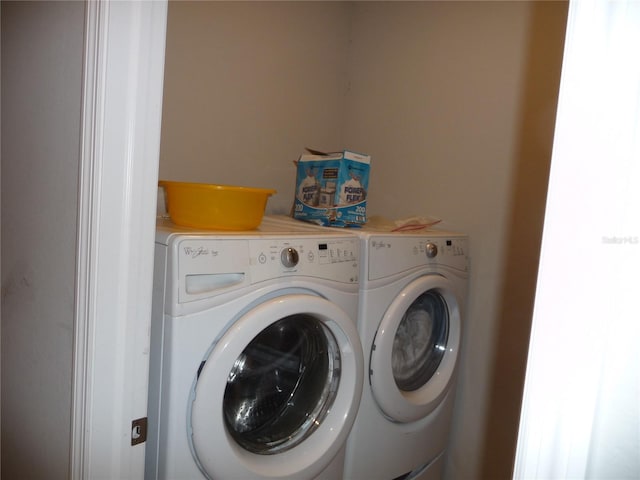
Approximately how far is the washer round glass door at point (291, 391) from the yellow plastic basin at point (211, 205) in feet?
0.79

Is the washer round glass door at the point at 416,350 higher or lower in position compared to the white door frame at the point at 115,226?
lower

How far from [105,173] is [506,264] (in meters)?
1.45

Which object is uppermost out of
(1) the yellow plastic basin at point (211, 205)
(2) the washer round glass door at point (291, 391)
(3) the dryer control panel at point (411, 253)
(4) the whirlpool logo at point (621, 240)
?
(4) the whirlpool logo at point (621, 240)

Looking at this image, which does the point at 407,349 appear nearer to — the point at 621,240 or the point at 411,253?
the point at 411,253

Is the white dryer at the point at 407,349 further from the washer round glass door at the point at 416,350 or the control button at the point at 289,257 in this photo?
the control button at the point at 289,257

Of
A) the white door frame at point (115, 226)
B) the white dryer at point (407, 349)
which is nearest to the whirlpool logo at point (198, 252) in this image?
the white door frame at point (115, 226)

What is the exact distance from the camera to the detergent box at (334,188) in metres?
1.49

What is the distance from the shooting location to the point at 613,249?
372mm

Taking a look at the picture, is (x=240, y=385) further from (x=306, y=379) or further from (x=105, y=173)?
(x=105, y=173)

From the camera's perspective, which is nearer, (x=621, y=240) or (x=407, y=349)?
(x=621, y=240)

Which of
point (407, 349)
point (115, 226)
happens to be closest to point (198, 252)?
point (115, 226)

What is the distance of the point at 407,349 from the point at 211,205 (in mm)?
869

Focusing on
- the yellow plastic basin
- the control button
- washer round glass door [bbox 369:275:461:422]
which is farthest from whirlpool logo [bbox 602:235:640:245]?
washer round glass door [bbox 369:275:461:422]

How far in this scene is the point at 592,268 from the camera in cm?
38
